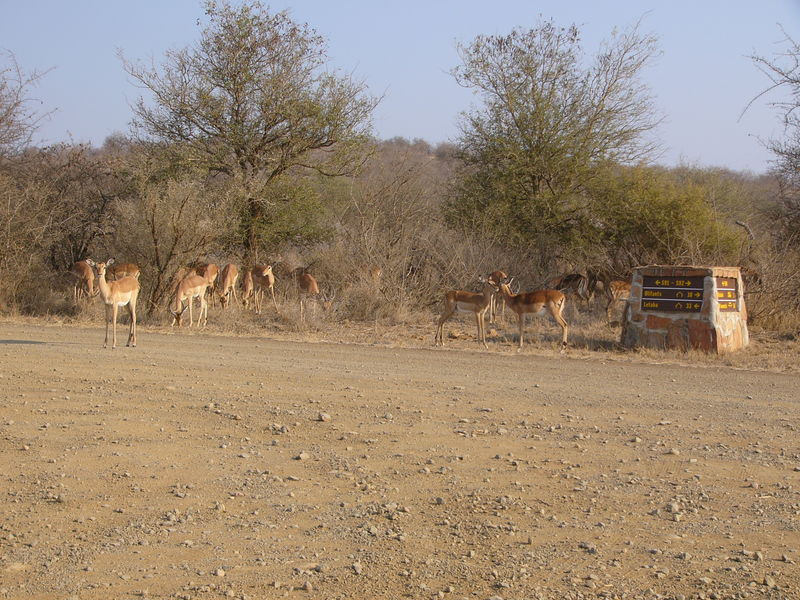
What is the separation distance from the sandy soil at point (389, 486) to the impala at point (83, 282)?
32.7 ft

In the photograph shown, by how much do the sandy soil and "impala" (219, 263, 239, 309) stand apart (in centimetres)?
980

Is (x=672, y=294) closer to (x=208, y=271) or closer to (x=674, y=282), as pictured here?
(x=674, y=282)

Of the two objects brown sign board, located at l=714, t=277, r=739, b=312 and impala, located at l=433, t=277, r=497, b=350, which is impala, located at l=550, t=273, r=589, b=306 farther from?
brown sign board, located at l=714, t=277, r=739, b=312

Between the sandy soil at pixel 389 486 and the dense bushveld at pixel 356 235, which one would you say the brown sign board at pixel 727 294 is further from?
the sandy soil at pixel 389 486

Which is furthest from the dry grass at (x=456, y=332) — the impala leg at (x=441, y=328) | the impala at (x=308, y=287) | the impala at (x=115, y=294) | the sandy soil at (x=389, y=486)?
the sandy soil at (x=389, y=486)

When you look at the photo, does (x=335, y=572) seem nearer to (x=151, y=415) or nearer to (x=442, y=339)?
(x=151, y=415)

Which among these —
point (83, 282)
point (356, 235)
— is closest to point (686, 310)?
point (356, 235)

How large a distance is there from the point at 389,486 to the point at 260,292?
53.9 ft

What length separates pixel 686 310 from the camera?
52.4 feet

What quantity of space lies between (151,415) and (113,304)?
6405 millimetres

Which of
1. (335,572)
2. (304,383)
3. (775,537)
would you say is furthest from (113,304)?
(775,537)

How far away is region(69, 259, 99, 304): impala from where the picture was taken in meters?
21.5

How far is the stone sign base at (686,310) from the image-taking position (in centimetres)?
1566

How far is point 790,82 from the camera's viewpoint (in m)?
18.8
